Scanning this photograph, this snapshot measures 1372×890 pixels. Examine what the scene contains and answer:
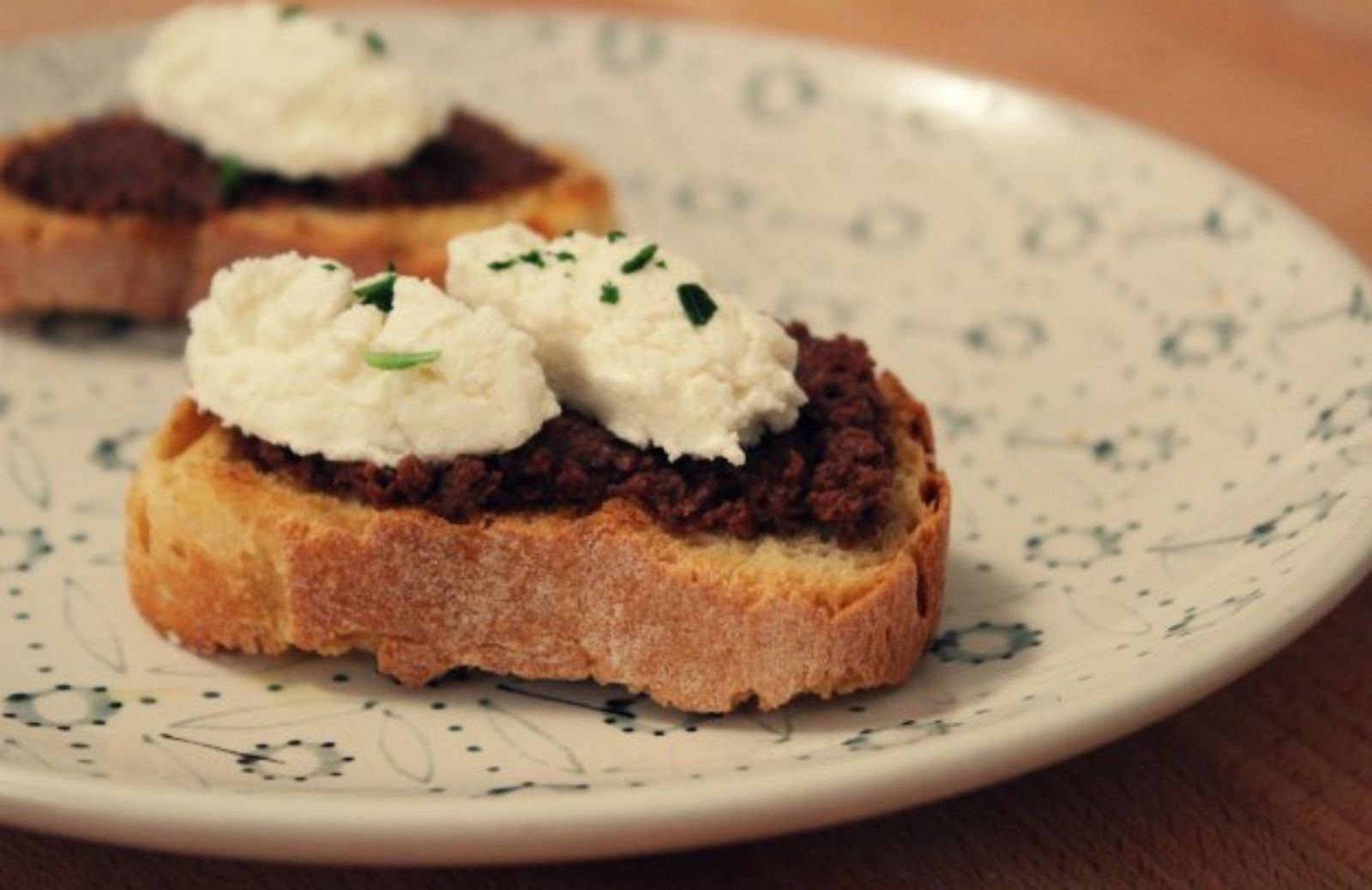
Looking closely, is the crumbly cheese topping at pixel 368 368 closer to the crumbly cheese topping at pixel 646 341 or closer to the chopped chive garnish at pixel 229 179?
the crumbly cheese topping at pixel 646 341

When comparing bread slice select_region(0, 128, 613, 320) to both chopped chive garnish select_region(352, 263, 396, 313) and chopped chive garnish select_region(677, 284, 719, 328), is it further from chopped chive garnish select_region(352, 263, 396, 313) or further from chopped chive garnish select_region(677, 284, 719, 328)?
chopped chive garnish select_region(677, 284, 719, 328)

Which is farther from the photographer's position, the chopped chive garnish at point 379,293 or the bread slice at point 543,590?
the chopped chive garnish at point 379,293

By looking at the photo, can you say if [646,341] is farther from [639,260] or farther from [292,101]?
[292,101]

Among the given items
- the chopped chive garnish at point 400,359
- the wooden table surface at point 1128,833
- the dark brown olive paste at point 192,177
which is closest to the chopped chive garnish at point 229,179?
the dark brown olive paste at point 192,177

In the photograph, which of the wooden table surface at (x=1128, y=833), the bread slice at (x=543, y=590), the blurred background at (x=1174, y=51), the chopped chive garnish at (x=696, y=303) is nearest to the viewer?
the wooden table surface at (x=1128, y=833)

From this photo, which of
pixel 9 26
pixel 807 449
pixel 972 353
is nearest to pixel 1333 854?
pixel 807 449

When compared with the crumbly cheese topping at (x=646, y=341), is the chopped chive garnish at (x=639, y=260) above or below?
above
